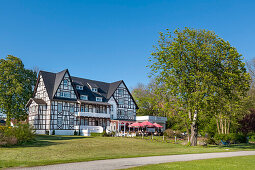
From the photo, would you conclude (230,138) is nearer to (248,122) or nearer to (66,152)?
(248,122)

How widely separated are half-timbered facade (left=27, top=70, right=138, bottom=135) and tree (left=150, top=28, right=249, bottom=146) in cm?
2146

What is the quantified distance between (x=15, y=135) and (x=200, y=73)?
59.7ft

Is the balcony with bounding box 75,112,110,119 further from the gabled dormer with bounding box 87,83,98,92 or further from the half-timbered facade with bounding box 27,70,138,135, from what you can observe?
the gabled dormer with bounding box 87,83,98,92

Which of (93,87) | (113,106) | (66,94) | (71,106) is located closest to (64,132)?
(71,106)

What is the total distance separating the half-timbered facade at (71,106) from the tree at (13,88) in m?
1.75

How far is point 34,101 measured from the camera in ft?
147

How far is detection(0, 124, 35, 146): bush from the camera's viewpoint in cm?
2136

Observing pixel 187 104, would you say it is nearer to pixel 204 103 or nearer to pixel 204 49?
pixel 204 103

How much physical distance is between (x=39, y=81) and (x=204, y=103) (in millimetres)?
32690

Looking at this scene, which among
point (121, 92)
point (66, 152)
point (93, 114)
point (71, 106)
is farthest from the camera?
point (121, 92)

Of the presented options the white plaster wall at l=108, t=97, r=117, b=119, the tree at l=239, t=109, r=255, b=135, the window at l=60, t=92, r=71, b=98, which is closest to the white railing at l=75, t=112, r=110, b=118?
the white plaster wall at l=108, t=97, r=117, b=119

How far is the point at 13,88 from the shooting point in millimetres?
44594

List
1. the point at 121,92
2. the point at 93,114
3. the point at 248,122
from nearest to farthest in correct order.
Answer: the point at 248,122 < the point at 93,114 < the point at 121,92

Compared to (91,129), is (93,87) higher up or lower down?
higher up
